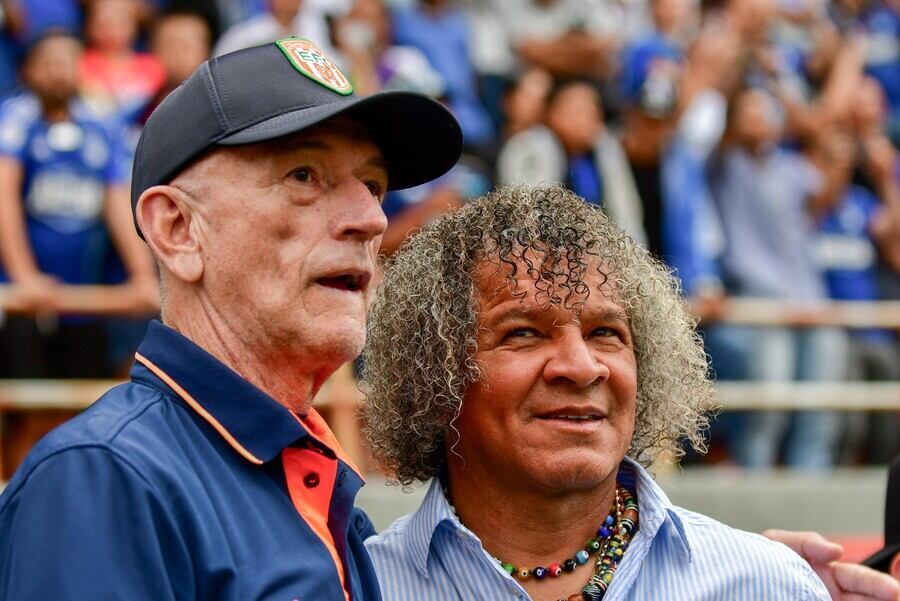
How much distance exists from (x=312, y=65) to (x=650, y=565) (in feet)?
3.71

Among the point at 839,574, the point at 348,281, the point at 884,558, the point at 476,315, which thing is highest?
the point at 348,281

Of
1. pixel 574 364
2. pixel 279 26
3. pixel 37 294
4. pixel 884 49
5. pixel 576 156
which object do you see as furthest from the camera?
pixel 884 49

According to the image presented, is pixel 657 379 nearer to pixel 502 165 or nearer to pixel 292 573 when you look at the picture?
pixel 292 573

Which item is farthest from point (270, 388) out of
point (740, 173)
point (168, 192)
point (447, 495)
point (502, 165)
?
point (740, 173)

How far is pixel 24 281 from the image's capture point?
531 cm

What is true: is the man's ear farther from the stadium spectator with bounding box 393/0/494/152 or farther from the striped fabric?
the stadium spectator with bounding box 393/0/494/152

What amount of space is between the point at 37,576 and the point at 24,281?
3911 mm

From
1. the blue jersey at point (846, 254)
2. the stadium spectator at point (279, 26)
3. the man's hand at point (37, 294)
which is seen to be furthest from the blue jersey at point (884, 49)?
the man's hand at point (37, 294)

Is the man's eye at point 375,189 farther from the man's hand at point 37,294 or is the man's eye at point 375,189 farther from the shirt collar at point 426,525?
the man's hand at point 37,294

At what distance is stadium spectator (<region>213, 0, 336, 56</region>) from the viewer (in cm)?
626

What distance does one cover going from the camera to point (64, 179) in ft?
18.1

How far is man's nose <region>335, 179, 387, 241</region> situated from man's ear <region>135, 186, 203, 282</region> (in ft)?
0.71

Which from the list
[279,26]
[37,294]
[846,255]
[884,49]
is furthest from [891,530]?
[884,49]

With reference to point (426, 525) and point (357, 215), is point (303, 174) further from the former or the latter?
point (426, 525)
